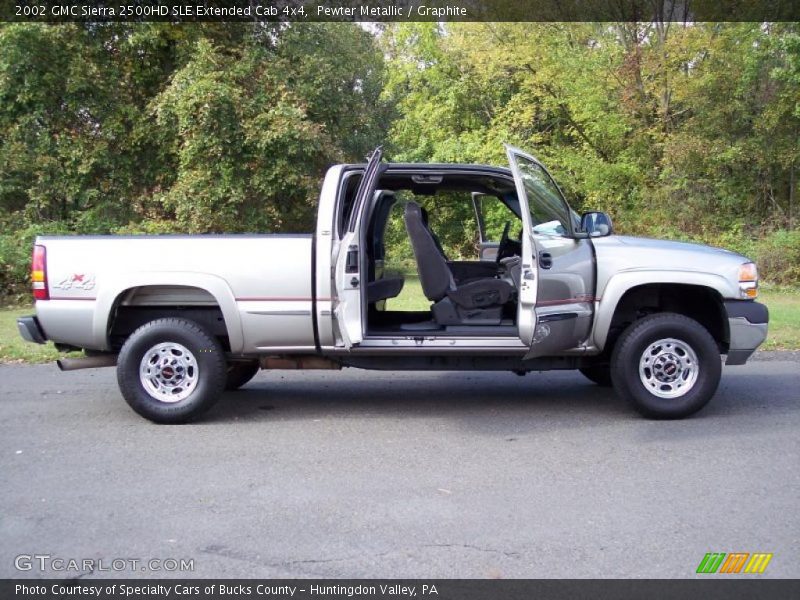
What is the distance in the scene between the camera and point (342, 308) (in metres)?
6.36

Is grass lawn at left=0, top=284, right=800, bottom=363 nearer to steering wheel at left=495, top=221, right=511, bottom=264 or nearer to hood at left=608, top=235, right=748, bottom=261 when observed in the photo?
steering wheel at left=495, top=221, right=511, bottom=264

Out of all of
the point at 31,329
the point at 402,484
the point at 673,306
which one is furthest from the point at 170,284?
the point at 673,306

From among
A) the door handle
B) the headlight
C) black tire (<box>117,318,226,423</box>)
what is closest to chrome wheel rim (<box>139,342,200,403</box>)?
black tire (<box>117,318,226,423</box>)

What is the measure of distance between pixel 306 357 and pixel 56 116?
44.8ft

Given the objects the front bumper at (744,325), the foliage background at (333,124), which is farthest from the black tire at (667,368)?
the foliage background at (333,124)

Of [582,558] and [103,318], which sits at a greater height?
[103,318]

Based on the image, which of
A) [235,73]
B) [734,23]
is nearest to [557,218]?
[235,73]

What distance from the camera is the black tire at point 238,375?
779cm

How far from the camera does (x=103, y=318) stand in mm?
6535

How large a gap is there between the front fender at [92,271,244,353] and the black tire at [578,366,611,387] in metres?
3.45

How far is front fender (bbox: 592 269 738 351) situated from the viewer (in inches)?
258

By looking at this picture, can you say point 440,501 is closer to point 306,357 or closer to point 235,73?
point 306,357

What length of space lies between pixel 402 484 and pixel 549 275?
214cm

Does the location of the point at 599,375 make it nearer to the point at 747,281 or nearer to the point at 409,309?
the point at 747,281
